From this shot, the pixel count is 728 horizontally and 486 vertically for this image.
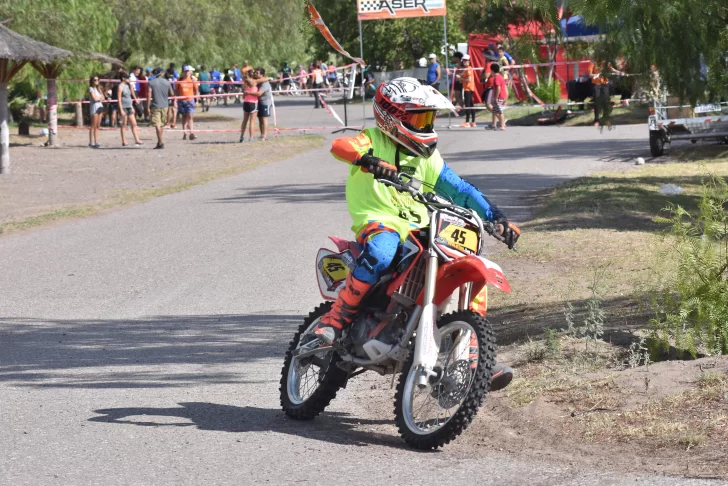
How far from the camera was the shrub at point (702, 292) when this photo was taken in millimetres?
6840

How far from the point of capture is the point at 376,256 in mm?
5766

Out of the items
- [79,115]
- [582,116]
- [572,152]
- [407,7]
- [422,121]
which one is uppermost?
[407,7]

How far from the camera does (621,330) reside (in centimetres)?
770

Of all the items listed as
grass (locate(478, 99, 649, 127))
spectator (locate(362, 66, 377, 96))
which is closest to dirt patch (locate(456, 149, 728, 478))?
grass (locate(478, 99, 649, 127))

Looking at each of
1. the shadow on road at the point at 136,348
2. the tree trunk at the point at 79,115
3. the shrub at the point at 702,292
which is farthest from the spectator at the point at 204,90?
the shrub at the point at 702,292

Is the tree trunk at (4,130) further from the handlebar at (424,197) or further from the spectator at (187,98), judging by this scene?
the handlebar at (424,197)

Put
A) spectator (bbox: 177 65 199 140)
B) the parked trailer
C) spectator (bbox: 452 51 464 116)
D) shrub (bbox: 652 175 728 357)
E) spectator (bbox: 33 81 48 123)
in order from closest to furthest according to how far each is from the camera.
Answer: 1. shrub (bbox: 652 175 728 357)
2. the parked trailer
3. spectator (bbox: 177 65 199 140)
4. spectator (bbox: 452 51 464 116)
5. spectator (bbox: 33 81 48 123)

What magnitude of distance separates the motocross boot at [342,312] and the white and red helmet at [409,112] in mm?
790

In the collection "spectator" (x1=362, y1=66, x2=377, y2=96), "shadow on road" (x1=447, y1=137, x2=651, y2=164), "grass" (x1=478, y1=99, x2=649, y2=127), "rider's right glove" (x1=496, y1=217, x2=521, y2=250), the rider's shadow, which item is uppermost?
"spectator" (x1=362, y1=66, x2=377, y2=96)

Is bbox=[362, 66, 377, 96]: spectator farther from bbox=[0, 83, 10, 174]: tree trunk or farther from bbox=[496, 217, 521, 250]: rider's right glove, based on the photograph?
bbox=[496, 217, 521, 250]: rider's right glove

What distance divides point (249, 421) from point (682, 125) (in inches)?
720

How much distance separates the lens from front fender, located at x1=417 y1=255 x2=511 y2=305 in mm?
5398

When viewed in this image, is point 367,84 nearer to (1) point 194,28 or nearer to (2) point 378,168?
→ (1) point 194,28

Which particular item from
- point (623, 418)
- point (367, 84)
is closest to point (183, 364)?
point (623, 418)
